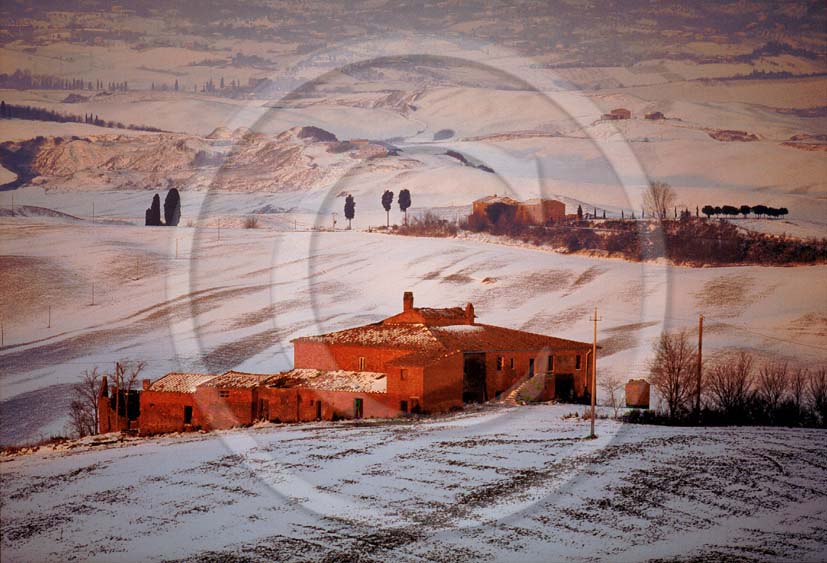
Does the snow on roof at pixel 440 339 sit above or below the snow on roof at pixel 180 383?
above

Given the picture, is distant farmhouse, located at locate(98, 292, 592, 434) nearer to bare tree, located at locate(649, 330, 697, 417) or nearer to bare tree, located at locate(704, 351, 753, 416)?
bare tree, located at locate(649, 330, 697, 417)

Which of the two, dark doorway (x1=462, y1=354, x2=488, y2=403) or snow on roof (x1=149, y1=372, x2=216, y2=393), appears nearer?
snow on roof (x1=149, y1=372, x2=216, y2=393)

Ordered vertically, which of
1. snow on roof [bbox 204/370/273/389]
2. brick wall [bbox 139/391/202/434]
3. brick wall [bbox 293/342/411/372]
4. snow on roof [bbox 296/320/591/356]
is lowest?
brick wall [bbox 139/391/202/434]

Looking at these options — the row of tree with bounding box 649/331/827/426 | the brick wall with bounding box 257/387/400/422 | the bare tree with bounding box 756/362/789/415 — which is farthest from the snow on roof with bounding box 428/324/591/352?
the bare tree with bounding box 756/362/789/415

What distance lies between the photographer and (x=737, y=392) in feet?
153

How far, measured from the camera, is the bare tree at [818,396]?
44572 millimetres

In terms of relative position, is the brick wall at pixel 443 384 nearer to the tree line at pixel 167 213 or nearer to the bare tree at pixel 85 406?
the bare tree at pixel 85 406

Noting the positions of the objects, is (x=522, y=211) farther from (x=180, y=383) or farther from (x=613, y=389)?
(x=180, y=383)

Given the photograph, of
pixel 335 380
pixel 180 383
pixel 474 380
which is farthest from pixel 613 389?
pixel 180 383

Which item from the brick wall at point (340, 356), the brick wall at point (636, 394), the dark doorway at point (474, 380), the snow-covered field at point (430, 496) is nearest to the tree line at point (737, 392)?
the brick wall at point (636, 394)

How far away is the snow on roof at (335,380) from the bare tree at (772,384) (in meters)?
14.8

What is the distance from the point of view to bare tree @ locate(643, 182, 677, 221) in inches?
5103

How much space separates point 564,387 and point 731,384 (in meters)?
6.79

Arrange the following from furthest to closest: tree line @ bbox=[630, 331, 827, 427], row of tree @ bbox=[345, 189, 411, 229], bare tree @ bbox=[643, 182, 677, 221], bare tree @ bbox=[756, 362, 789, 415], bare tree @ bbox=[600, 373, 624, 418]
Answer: row of tree @ bbox=[345, 189, 411, 229]
bare tree @ bbox=[643, 182, 677, 221]
bare tree @ bbox=[600, 373, 624, 418]
bare tree @ bbox=[756, 362, 789, 415]
tree line @ bbox=[630, 331, 827, 427]
